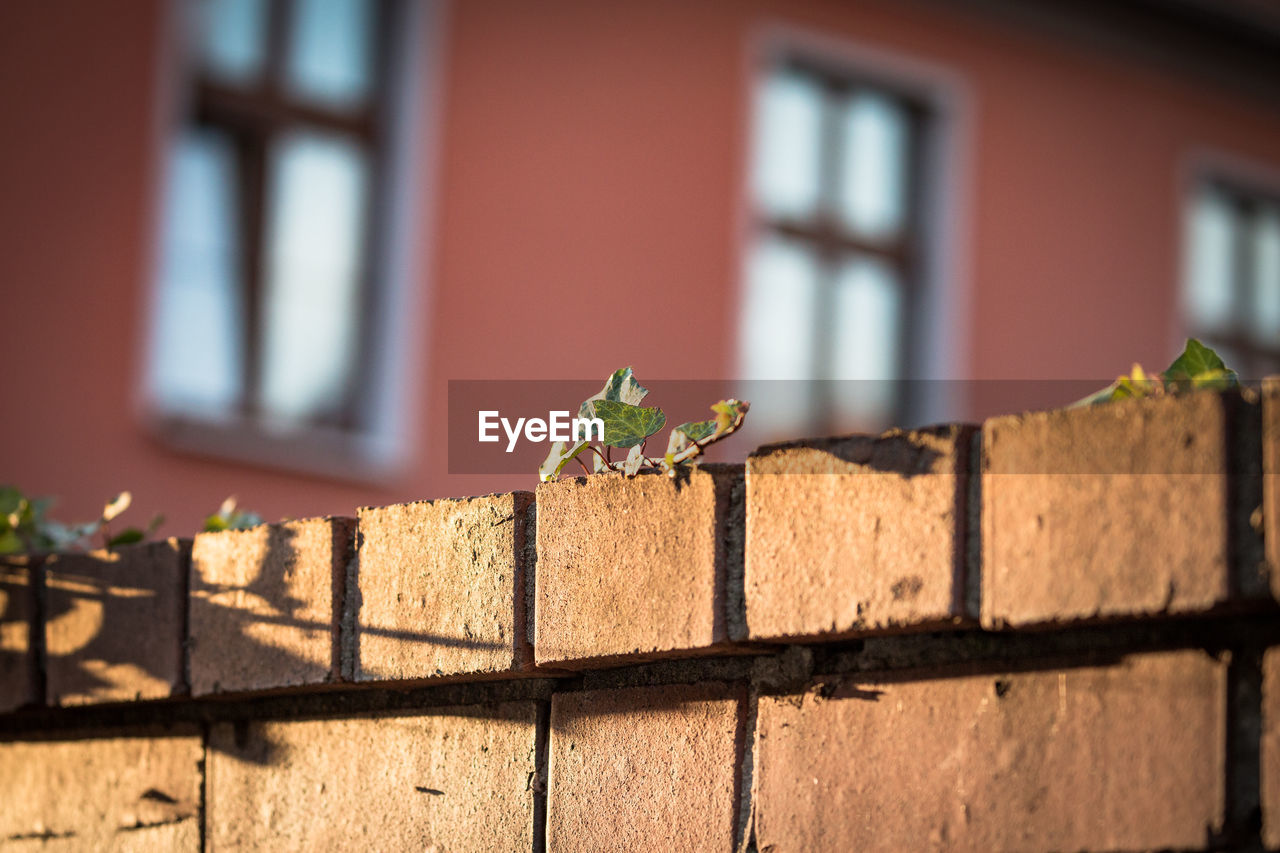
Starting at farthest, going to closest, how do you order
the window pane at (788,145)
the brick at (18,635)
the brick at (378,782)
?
the window pane at (788,145)
the brick at (18,635)
the brick at (378,782)

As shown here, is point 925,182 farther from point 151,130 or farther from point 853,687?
point 853,687

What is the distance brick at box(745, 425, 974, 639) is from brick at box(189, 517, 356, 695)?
0.56m

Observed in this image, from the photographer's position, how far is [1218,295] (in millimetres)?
11609

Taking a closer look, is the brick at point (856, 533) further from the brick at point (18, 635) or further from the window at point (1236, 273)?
the window at point (1236, 273)

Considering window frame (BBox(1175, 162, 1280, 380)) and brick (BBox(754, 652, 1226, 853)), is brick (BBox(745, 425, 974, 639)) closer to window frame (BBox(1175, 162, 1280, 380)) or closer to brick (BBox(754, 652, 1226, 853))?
brick (BBox(754, 652, 1226, 853))

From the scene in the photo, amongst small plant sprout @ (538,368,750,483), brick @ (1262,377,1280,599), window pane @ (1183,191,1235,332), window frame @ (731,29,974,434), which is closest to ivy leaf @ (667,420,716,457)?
small plant sprout @ (538,368,750,483)

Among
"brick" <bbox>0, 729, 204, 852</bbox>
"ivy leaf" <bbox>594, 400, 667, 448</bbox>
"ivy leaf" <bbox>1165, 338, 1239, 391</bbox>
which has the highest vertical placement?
"ivy leaf" <bbox>1165, 338, 1239, 391</bbox>

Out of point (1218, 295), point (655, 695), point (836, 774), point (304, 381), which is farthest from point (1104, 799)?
point (1218, 295)

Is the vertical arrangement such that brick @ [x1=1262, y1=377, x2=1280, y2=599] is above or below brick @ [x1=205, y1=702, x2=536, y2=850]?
above

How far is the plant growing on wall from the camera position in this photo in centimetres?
245

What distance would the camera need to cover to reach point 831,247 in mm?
10070

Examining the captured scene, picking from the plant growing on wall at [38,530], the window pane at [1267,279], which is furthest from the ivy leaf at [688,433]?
the window pane at [1267,279]

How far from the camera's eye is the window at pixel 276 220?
800 cm

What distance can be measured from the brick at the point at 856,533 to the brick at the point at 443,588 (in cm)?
29
